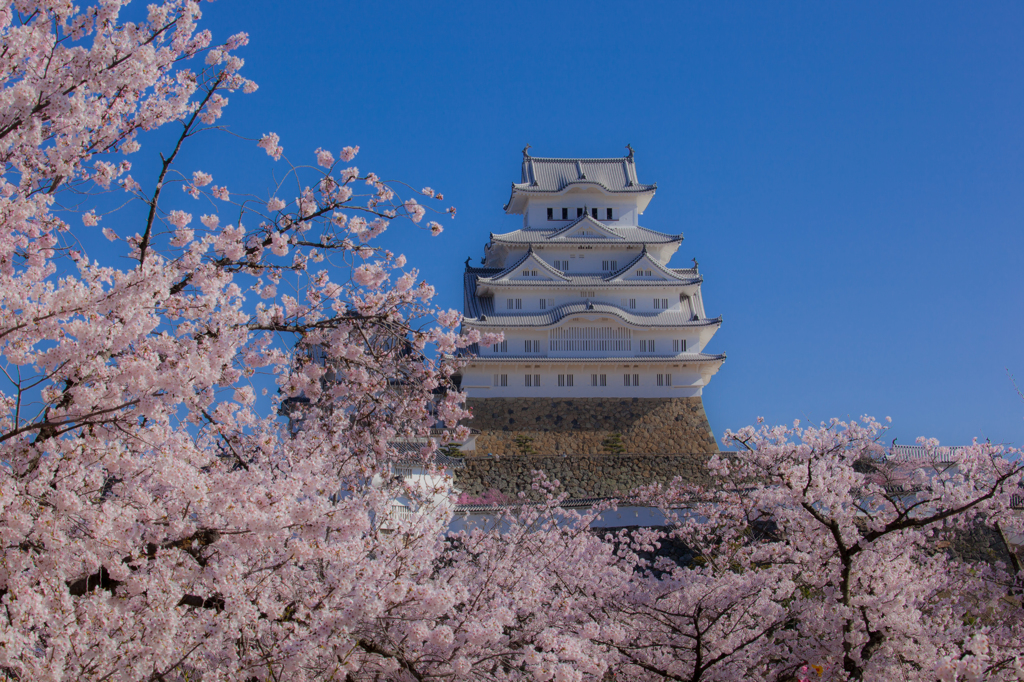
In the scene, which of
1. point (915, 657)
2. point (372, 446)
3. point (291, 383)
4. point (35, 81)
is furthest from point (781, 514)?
point (35, 81)

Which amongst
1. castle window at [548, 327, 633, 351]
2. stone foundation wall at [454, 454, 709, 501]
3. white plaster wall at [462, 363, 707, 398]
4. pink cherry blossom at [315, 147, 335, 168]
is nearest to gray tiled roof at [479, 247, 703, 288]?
castle window at [548, 327, 633, 351]

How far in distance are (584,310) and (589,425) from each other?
13.7ft

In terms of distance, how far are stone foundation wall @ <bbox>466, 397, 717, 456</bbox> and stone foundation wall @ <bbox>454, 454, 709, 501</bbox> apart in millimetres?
2782

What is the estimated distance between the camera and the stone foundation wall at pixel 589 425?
95.7ft

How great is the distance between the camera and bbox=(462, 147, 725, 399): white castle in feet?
100

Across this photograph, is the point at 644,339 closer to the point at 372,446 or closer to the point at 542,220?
the point at 542,220

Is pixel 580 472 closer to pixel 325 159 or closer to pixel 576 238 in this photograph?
pixel 576 238

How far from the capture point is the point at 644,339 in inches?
1232

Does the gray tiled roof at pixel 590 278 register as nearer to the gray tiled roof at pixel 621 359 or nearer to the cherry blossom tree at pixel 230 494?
the gray tiled roof at pixel 621 359

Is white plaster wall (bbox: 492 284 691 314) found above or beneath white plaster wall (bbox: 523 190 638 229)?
beneath

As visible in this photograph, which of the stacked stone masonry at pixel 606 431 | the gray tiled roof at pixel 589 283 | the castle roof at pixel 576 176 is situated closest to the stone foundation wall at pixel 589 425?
the stacked stone masonry at pixel 606 431

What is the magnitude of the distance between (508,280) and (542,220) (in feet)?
15.8

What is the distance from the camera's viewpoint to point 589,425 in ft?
97.9

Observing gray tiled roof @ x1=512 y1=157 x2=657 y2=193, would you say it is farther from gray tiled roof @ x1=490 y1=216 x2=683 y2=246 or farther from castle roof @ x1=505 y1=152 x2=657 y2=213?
gray tiled roof @ x1=490 y1=216 x2=683 y2=246
